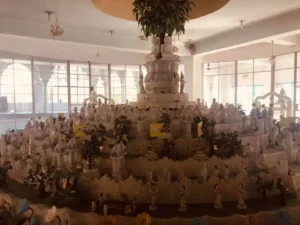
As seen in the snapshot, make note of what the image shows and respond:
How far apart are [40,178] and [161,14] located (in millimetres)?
3022

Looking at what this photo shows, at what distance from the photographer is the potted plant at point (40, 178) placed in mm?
2934

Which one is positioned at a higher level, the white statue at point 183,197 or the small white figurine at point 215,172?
the small white figurine at point 215,172

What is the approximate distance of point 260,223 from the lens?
244 cm

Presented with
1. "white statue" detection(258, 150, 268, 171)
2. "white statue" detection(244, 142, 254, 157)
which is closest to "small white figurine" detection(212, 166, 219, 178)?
"white statue" detection(244, 142, 254, 157)

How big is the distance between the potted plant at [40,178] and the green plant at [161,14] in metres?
2.72

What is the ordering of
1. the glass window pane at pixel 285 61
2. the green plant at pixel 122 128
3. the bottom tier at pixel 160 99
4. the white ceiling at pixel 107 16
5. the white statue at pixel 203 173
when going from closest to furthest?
the white statue at pixel 203 173, the green plant at pixel 122 128, the bottom tier at pixel 160 99, the white ceiling at pixel 107 16, the glass window pane at pixel 285 61

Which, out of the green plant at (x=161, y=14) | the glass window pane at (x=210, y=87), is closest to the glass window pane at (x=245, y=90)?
the glass window pane at (x=210, y=87)

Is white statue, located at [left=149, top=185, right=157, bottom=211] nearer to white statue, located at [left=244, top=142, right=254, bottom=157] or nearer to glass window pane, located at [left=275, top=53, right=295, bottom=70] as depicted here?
white statue, located at [left=244, top=142, right=254, bottom=157]

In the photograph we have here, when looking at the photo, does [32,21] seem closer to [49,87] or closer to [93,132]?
[49,87]

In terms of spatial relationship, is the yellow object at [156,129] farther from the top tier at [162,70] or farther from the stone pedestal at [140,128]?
the top tier at [162,70]

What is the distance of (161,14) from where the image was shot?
4.08 metres

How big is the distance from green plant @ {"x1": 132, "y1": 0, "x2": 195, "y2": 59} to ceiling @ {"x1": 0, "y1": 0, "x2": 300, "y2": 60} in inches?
63.3

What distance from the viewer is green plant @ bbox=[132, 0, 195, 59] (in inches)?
159

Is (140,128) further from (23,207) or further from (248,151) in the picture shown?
(23,207)
